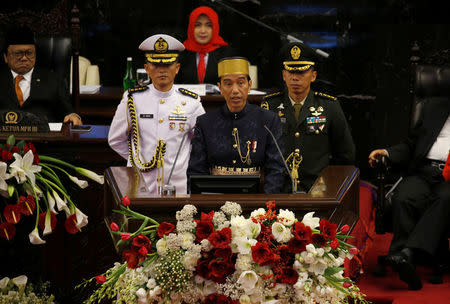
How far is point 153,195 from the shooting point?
257 cm

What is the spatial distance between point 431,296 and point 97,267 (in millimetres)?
1659

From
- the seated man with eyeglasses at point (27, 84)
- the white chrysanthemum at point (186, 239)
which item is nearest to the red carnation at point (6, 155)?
the white chrysanthemum at point (186, 239)

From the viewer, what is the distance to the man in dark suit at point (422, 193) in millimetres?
3914

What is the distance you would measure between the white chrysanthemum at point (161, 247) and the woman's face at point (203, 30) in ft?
11.8

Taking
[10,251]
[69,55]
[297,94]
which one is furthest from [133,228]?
[69,55]

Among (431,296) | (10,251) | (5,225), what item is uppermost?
(5,225)

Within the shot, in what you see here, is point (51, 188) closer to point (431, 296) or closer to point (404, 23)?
point (431, 296)

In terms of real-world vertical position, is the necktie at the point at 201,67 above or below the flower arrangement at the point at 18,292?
above

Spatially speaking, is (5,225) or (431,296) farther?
(431,296)

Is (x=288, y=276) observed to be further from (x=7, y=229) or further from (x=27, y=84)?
(x=27, y=84)

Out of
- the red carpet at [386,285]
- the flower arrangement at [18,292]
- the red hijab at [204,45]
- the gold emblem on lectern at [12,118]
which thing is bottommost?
the red carpet at [386,285]

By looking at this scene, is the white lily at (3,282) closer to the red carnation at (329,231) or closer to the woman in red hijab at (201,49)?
the red carnation at (329,231)

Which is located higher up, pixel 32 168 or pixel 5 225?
pixel 32 168

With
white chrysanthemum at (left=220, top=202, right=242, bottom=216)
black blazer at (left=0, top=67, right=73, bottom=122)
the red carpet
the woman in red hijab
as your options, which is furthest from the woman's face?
white chrysanthemum at (left=220, top=202, right=242, bottom=216)
